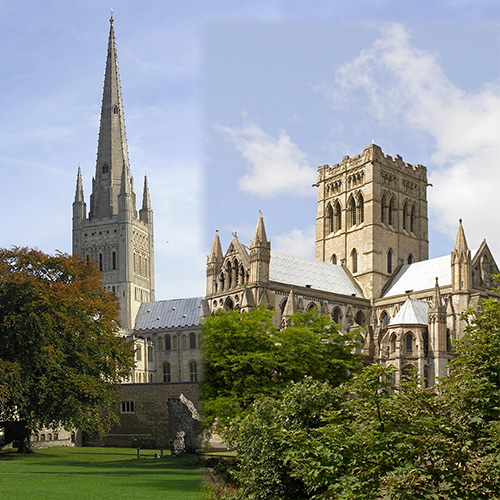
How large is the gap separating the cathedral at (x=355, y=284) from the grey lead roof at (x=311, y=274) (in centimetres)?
14

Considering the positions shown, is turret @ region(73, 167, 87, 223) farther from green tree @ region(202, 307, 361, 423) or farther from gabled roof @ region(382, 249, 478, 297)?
green tree @ region(202, 307, 361, 423)

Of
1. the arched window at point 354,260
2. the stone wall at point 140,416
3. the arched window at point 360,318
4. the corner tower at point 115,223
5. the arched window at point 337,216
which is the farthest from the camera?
the corner tower at point 115,223

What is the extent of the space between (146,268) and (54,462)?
354ft

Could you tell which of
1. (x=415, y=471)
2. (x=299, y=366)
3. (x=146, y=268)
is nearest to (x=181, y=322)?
(x=146, y=268)

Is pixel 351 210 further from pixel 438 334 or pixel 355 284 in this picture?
pixel 438 334

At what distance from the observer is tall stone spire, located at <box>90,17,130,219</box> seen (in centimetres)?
13312

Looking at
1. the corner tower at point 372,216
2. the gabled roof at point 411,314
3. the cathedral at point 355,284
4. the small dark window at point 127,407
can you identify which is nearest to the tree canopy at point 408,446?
the cathedral at point 355,284

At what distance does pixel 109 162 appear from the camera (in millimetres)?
137125

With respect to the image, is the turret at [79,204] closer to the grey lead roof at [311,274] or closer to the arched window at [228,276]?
the grey lead roof at [311,274]

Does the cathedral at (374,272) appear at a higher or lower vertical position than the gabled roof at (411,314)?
higher

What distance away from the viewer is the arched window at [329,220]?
267 feet

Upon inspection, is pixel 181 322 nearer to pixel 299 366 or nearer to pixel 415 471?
pixel 299 366

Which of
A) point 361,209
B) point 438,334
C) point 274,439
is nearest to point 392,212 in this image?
point 361,209

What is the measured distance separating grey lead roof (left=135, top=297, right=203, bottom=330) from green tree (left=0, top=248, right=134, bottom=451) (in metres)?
55.9
